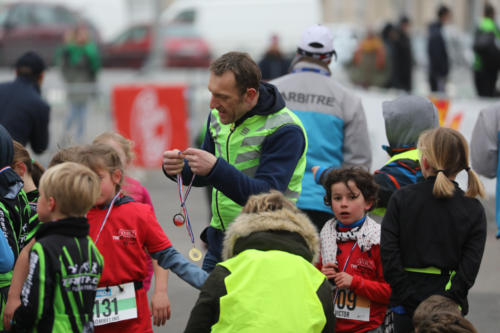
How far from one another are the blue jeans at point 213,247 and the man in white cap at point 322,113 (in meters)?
0.97

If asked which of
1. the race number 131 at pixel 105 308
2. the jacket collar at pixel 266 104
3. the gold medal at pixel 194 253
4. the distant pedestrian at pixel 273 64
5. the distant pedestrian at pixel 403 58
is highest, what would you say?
the jacket collar at pixel 266 104

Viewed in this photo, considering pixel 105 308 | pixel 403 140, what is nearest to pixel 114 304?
pixel 105 308

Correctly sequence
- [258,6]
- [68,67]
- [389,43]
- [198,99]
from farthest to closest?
[258,6] → [389,43] → [68,67] → [198,99]

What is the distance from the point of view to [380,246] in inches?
175

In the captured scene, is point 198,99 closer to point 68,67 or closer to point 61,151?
point 68,67

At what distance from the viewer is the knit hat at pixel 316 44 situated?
5.73 m

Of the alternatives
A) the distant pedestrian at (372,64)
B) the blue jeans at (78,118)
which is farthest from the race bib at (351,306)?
the distant pedestrian at (372,64)

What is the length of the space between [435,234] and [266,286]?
124cm

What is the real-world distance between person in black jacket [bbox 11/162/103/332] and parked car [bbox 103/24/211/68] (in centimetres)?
2241

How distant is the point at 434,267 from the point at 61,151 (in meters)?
1.93

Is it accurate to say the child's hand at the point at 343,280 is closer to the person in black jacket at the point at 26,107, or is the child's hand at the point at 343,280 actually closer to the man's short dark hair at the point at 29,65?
the person in black jacket at the point at 26,107

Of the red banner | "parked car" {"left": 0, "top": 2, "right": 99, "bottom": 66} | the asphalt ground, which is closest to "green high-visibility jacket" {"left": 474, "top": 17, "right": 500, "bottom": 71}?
the asphalt ground

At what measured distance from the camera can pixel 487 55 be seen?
14648 mm

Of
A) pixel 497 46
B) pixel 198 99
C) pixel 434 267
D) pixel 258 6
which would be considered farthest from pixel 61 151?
pixel 258 6
